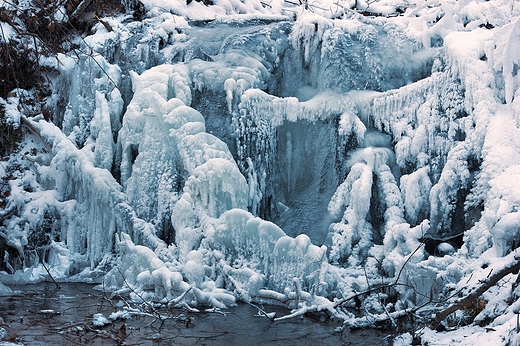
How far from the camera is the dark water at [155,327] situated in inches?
212

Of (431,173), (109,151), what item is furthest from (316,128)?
(109,151)

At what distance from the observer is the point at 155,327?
5.84 metres

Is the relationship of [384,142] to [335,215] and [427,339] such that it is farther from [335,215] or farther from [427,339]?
[427,339]

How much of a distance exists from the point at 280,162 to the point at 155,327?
10.7 feet

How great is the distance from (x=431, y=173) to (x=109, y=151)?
4.42 metres

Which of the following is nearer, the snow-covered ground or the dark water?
the dark water

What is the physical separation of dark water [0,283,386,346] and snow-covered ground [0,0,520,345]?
0.21 metres

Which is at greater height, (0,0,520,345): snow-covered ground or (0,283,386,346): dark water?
(0,0,520,345): snow-covered ground

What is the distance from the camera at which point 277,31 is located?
9180 mm

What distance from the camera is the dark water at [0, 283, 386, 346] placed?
539cm

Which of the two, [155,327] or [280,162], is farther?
[280,162]

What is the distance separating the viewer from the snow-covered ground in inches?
269

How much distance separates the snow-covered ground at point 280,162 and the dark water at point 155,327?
0.21 meters

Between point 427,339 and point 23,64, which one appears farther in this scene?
point 23,64
